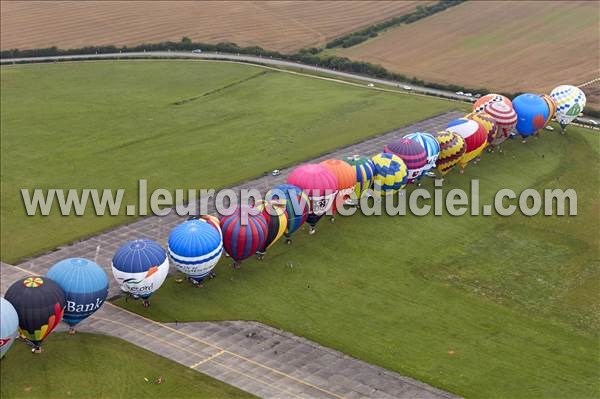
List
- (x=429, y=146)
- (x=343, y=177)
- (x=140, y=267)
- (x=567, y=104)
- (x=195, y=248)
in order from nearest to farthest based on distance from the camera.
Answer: (x=140, y=267) < (x=195, y=248) < (x=343, y=177) < (x=429, y=146) < (x=567, y=104)

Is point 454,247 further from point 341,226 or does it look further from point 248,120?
point 248,120

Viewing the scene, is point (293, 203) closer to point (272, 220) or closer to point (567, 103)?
point (272, 220)

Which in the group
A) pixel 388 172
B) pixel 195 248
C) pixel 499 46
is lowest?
pixel 195 248

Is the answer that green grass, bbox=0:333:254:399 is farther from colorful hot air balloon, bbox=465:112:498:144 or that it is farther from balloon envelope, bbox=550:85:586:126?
balloon envelope, bbox=550:85:586:126

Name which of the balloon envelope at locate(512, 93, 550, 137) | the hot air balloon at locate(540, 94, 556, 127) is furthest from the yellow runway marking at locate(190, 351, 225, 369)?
the hot air balloon at locate(540, 94, 556, 127)

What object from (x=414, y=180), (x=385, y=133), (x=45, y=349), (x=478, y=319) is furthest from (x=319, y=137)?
(x=45, y=349)

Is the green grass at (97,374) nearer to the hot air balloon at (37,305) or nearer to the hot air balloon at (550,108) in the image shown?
the hot air balloon at (37,305)

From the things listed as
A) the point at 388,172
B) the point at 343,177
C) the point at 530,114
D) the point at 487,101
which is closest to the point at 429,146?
the point at 388,172

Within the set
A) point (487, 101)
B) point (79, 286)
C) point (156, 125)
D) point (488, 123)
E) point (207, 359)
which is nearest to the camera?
point (207, 359)
